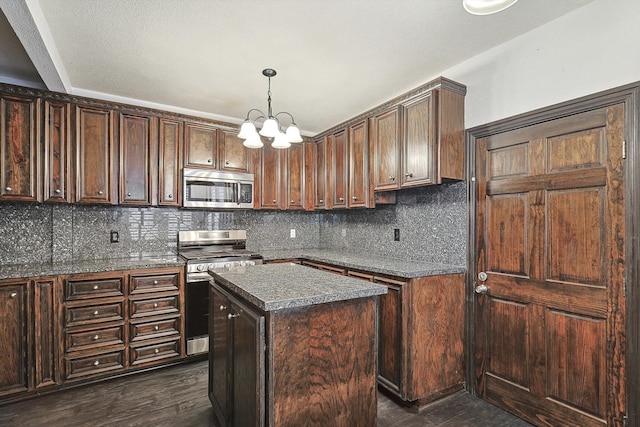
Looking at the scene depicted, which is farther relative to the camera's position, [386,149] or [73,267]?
[386,149]

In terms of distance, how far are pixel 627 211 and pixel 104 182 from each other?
13.0 ft

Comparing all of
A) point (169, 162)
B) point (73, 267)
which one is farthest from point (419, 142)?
point (73, 267)

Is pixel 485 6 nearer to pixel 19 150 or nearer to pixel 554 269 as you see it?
pixel 554 269

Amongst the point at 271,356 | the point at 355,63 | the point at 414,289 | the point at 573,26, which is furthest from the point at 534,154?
the point at 271,356

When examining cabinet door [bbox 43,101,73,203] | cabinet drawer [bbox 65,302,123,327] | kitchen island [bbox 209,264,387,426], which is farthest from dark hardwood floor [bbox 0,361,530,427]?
cabinet door [bbox 43,101,73,203]

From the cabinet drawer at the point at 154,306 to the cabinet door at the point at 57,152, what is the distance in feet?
3.70

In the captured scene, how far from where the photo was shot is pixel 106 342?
8.79 ft

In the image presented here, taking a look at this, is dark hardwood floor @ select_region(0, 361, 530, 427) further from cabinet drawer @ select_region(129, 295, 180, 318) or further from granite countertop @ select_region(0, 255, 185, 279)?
granite countertop @ select_region(0, 255, 185, 279)

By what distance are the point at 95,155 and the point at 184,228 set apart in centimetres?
113

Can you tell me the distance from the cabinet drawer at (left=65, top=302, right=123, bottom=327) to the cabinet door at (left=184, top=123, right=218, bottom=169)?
1534 mm

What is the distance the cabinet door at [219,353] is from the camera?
71.6 inches

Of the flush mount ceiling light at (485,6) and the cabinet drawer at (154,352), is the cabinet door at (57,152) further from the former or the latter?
the flush mount ceiling light at (485,6)

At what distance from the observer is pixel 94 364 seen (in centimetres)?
262

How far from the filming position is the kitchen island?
4.53 feet
